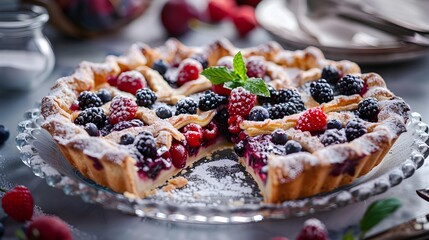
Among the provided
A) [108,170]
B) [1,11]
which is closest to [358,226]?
[108,170]

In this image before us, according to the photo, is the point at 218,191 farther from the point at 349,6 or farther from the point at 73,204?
the point at 349,6

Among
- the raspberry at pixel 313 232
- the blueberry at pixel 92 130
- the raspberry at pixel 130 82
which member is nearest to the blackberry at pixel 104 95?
the raspberry at pixel 130 82

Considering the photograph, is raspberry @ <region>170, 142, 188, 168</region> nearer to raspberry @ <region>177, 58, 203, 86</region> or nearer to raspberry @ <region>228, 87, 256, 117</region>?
raspberry @ <region>228, 87, 256, 117</region>

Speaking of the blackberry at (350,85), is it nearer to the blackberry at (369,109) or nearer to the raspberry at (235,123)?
the blackberry at (369,109)

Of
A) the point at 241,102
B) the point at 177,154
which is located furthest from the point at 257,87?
the point at 177,154

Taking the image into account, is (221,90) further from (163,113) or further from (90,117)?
(90,117)
